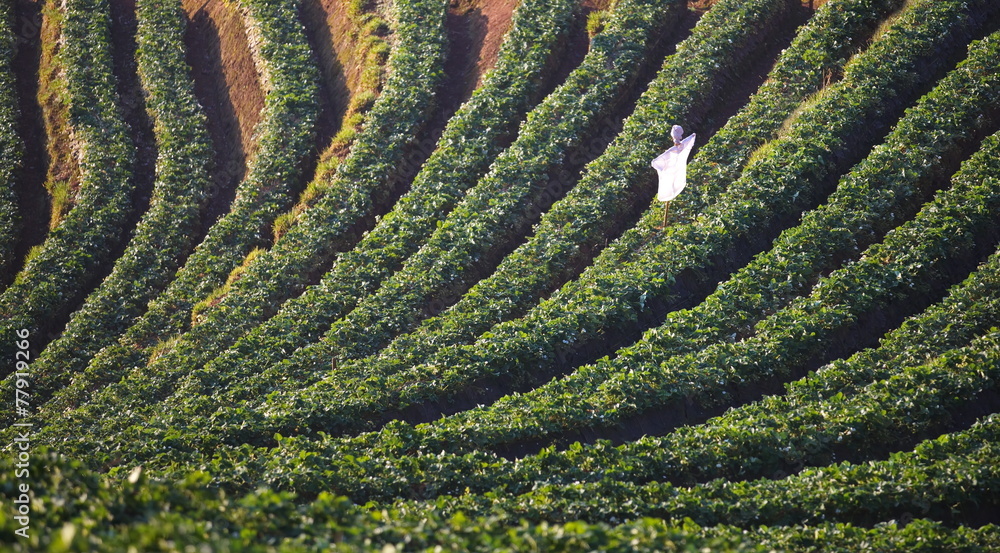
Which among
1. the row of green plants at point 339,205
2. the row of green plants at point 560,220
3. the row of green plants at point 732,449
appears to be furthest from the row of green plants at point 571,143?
the row of green plants at point 732,449

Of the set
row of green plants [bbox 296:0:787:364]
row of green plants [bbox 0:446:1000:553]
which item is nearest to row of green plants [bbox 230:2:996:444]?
row of green plants [bbox 296:0:787:364]

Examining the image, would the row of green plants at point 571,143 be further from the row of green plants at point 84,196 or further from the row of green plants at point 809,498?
the row of green plants at point 84,196

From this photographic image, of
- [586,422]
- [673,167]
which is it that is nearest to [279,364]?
[586,422]

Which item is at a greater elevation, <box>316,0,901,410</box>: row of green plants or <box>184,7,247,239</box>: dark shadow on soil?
<box>184,7,247,239</box>: dark shadow on soil

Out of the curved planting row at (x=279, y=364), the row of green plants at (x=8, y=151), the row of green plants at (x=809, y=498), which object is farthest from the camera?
the row of green plants at (x=8, y=151)

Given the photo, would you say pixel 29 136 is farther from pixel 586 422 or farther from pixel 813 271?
pixel 813 271

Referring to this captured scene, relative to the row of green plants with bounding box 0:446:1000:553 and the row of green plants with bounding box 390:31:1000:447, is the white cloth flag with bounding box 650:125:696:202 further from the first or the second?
the row of green plants with bounding box 0:446:1000:553
